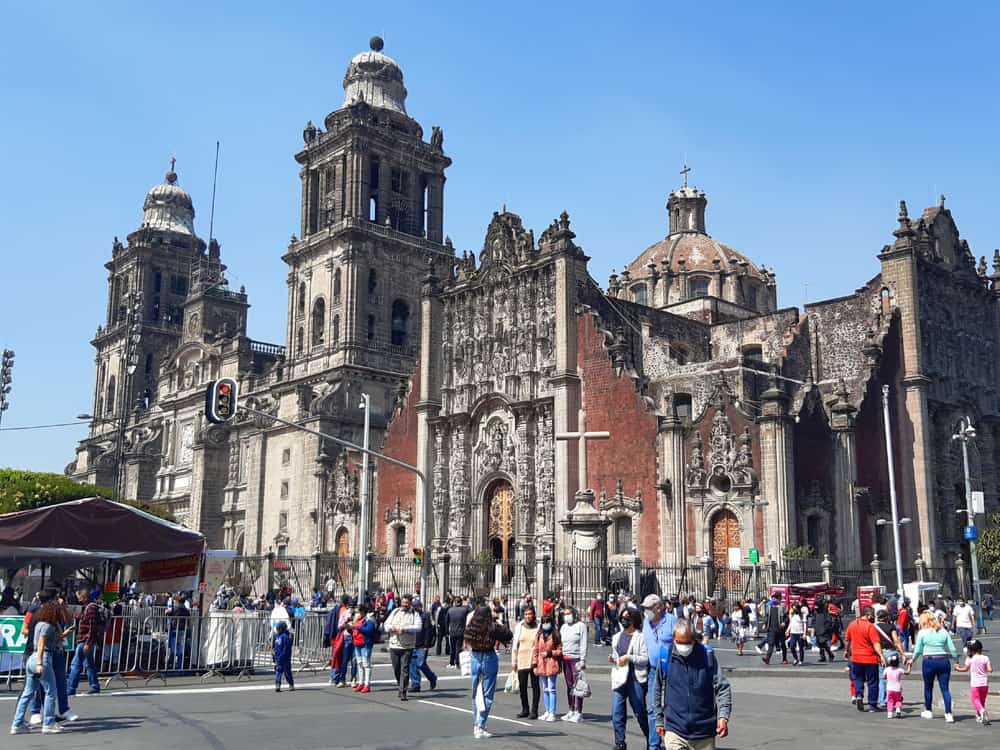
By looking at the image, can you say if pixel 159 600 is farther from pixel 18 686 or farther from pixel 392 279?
pixel 392 279

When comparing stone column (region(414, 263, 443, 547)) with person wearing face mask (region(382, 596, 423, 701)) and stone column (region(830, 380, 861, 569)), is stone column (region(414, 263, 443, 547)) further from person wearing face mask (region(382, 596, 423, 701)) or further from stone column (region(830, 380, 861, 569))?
person wearing face mask (region(382, 596, 423, 701))

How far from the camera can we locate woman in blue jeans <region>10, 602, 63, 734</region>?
1381cm

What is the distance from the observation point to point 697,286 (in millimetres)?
67312

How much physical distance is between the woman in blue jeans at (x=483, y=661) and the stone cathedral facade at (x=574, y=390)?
19278 mm

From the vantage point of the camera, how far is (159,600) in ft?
114

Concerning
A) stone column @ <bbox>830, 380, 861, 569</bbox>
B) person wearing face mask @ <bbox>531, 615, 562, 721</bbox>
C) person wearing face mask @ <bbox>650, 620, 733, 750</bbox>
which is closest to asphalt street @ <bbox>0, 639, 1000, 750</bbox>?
person wearing face mask @ <bbox>531, 615, 562, 721</bbox>

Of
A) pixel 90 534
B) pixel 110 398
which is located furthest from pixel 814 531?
pixel 110 398

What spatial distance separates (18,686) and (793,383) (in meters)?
34.9

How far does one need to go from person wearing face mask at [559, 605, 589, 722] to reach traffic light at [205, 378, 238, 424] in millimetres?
12919

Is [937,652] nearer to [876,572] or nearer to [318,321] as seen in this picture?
[876,572]

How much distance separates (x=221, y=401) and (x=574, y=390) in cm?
2102

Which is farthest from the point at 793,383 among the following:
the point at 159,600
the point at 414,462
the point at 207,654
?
the point at 207,654

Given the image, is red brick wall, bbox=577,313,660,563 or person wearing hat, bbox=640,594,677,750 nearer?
person wearing hat, bbox=640,594,677,750

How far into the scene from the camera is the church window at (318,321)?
→ 67213 mm
